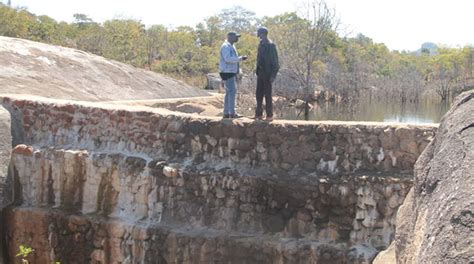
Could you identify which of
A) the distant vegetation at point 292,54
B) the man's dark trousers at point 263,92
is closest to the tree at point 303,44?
the distant vegetation at point 292,54

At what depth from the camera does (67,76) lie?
509 inches

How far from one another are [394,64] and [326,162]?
45443 mm

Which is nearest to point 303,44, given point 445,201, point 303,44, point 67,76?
point 303,44

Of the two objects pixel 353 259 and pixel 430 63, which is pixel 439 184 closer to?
pixel 353 259

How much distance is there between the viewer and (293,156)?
21.8ft

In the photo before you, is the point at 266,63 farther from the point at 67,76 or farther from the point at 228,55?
the point at 67,76

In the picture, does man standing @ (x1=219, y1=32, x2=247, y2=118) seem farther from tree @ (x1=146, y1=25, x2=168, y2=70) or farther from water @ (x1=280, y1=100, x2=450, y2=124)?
tree @ (x1=146, y1=25, x2=168, y2=70)

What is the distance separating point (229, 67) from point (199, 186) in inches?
65.0

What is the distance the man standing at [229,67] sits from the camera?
7375mm

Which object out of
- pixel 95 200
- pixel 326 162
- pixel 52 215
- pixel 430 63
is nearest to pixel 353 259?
pixel 326 162

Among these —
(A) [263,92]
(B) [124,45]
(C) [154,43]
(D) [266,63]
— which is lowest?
(A) [263,92]

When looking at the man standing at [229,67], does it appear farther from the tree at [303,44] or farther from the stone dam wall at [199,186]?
the tree at [303,44]

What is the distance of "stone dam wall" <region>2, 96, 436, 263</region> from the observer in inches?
243

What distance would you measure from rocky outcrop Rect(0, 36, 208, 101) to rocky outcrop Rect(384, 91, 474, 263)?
8577 millimetres
